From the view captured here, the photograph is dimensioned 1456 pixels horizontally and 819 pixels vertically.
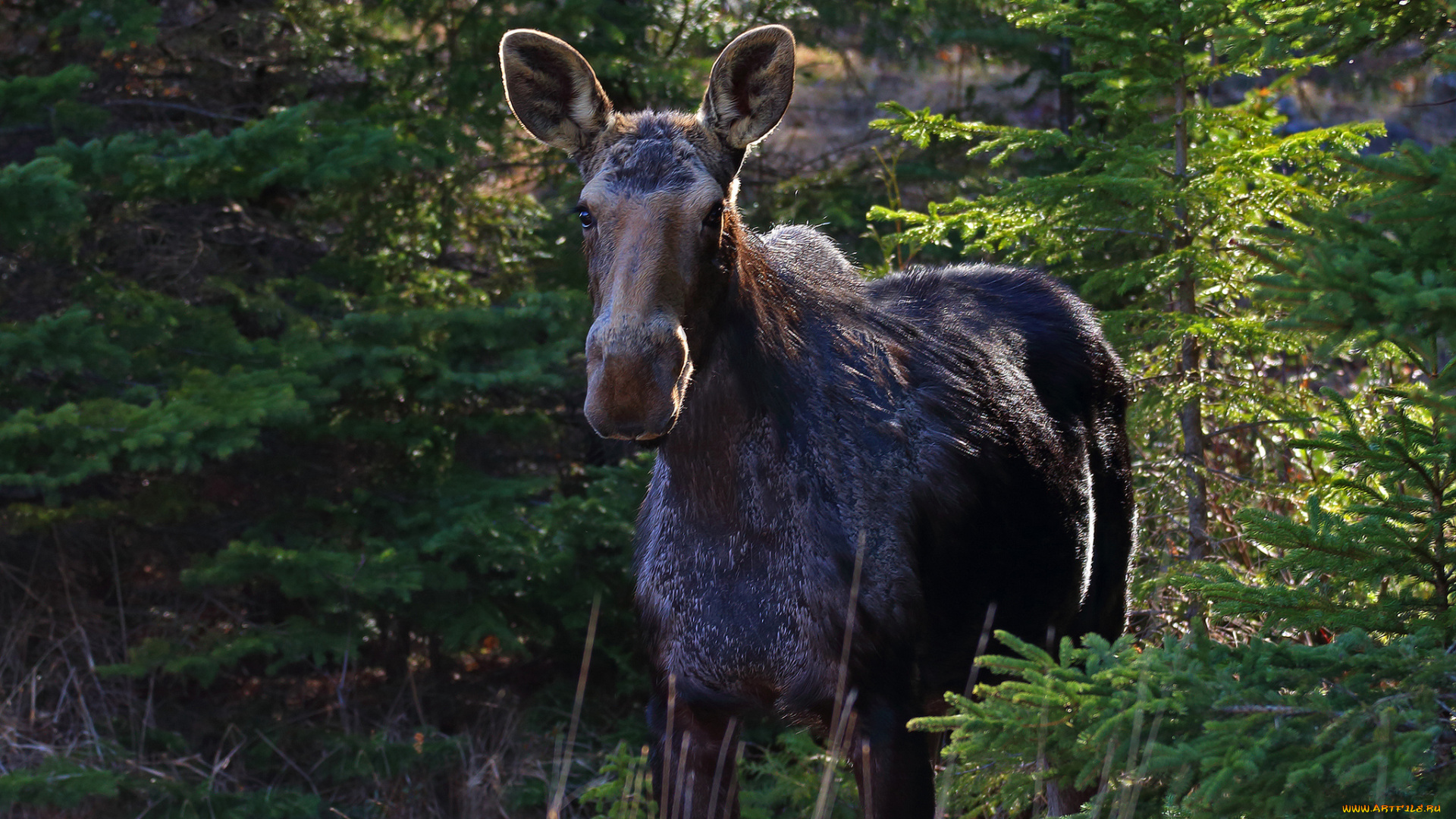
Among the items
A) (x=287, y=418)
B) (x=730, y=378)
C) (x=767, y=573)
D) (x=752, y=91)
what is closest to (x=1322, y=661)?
(x=767, y=573)

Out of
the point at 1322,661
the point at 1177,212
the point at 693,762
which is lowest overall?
the point at 693,762

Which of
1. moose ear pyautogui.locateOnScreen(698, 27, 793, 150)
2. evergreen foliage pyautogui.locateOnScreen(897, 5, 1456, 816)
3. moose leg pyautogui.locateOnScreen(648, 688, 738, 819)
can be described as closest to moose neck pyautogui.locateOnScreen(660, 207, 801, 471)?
moose ear pyautogui.locateOnScreen(698, 27, 793, 150)

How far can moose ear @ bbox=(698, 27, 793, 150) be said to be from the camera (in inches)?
152

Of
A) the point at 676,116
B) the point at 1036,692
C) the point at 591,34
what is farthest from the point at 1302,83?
the point at 1036,692

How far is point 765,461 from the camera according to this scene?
12.6 feet

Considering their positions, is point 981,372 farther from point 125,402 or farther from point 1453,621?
point 125,402

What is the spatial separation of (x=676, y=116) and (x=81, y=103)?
5326mm

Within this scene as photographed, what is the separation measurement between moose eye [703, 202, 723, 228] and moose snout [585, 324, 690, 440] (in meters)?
0.51

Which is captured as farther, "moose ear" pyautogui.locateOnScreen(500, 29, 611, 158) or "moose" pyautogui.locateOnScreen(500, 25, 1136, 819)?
"moose ear" pyautogui.locateOnScreen(500, 29, 611, 158)

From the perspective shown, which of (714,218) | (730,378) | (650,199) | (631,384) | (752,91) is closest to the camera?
(631,384)

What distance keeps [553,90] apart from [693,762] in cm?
231

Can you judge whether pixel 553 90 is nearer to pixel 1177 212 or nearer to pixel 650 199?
pixel 650 199

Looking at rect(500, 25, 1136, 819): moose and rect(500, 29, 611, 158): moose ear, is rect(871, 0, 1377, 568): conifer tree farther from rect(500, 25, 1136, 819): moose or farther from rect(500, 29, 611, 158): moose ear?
rect(500, 29, 611, 158): moose ear

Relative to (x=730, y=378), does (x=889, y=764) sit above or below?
below
